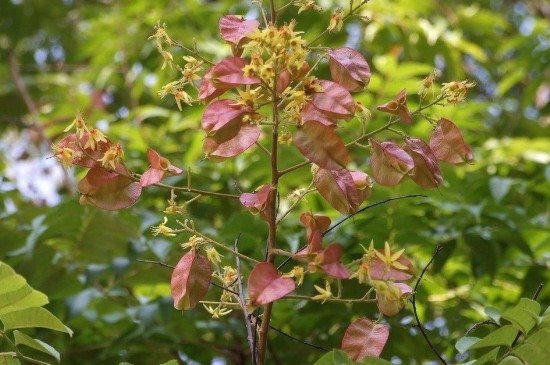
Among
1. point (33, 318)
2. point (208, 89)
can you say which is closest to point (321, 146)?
point (208, 89)

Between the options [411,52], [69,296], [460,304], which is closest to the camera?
[69,296]

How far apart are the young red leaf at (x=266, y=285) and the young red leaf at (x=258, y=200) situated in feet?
0.21

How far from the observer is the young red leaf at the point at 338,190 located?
2.57 feet

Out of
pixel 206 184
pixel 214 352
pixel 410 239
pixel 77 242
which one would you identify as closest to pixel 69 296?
pixel 77 242

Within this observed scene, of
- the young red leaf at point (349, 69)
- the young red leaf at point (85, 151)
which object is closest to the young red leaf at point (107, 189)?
the young red leaf at point (85, 151)

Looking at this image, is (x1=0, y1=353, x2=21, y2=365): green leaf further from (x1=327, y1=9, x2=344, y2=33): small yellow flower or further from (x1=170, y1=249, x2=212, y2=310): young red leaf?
(x1=327, y1=9, x2=344, y2=33): small yellow flower

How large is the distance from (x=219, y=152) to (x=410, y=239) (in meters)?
0.76

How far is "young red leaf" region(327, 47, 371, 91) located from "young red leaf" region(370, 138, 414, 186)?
0.06 metres

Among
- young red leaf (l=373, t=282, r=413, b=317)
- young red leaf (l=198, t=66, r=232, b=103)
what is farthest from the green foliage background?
young red leaf (l=373, t=282, r=413, b=317)

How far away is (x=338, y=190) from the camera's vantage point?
2.57 ft

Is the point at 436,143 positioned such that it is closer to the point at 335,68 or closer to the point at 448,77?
the point at 335,68

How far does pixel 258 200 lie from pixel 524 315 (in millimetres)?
268

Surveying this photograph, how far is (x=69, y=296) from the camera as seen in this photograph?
1.47m

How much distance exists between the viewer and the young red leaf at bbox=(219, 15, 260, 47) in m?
0.81
